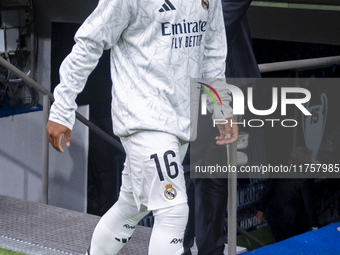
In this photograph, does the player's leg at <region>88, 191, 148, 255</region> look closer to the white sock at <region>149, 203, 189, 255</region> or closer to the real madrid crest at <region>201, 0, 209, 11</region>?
the white sock at <region>149, 203, 189, 255</region>

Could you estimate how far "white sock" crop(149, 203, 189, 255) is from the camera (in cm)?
251

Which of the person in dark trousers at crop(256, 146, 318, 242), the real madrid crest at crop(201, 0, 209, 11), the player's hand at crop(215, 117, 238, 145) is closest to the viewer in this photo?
the real madrid crest at crop(201, 0, 209, 11)

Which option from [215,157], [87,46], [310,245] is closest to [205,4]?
[87,46]

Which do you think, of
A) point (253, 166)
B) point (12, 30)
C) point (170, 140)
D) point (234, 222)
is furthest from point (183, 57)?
point (253, 166)

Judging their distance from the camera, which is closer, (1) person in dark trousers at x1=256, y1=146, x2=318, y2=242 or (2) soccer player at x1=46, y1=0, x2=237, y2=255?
(2) soccer player at x1=46, y1=0, x2=237, y2=255

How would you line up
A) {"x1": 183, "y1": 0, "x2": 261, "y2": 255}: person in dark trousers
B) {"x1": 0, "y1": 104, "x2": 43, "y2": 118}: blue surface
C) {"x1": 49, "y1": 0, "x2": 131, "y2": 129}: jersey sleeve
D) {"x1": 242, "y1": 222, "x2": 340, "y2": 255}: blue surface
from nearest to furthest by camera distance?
{"x1": 49, "y1": 0, "x2": 131, "y2": 129}: jersey sleeve → {"x1": 183, "y1": 0, "x2": 261, "y2": 255}: person in dark trousers → {"x1": 242, "y1": 222, "x2": 340, "y2": 255}: blue surface → {"x1": 0, "y1": 104, "x2": 43, "y2": 118}: blue surface

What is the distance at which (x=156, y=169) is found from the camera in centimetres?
249

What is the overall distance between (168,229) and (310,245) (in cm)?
114

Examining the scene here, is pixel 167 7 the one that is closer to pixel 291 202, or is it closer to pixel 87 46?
pixel 87 46

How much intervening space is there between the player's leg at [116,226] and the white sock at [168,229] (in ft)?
0.69

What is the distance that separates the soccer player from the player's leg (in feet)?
0.47

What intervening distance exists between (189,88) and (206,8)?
30 cm

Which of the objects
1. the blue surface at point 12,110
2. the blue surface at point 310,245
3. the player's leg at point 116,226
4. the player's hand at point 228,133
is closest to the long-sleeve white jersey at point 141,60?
the player's hand at point 228,133

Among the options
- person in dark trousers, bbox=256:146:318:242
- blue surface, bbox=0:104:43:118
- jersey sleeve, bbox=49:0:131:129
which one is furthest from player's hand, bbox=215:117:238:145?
blue surface, bbox=0:104:43:118
